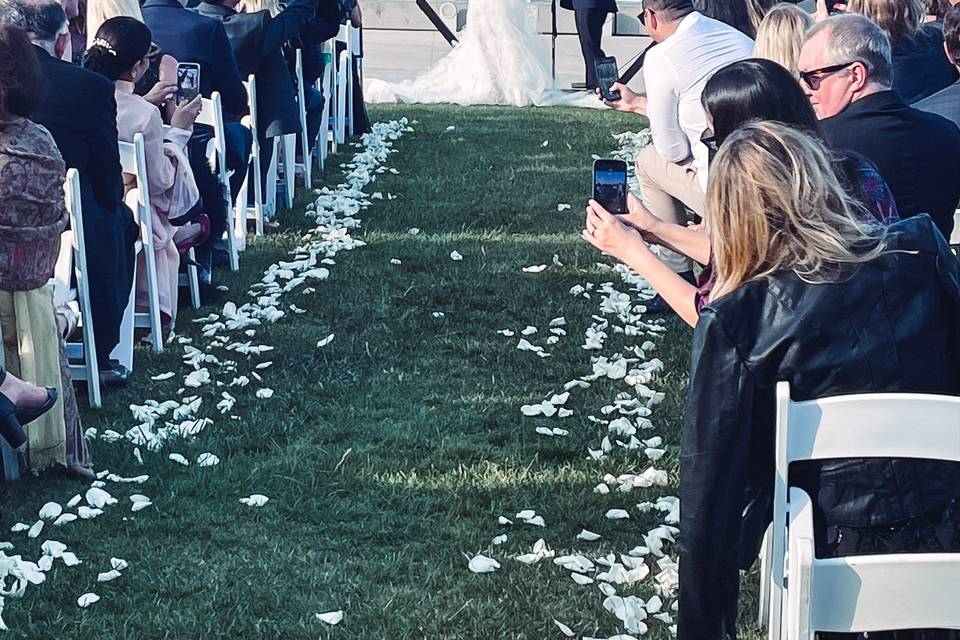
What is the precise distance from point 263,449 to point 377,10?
20.0 metres

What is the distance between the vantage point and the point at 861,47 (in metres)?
4.66

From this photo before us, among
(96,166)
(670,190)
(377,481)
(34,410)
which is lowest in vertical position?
(377,481)

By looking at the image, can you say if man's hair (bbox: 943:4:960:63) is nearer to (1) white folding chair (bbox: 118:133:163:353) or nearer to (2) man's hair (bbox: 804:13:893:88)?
(2) man's hair (bbox: 804:13:893:88)

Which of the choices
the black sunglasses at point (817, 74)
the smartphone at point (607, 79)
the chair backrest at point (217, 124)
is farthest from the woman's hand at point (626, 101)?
the black sunglasses at point (817, 74)

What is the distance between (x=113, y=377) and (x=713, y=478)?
375 cm

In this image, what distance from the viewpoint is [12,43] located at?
495 cm

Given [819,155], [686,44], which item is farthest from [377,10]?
[819,155]

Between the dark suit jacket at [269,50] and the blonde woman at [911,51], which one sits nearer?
the blonde woman at [911,51]

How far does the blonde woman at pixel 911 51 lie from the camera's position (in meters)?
6.65

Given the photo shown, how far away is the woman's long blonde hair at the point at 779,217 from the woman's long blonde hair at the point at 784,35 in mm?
2940

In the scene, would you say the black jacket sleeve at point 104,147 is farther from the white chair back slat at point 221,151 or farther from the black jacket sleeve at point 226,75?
the black jacket sleeve at point 226,75

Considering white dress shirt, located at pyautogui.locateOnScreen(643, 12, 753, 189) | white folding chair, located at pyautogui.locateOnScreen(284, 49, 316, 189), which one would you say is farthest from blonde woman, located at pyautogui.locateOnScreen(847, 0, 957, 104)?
white folding chair, located at pyautogui.locateOnScreen(284, 49, 316, 189)

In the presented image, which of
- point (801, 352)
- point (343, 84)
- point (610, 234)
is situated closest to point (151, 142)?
point (610, 234)

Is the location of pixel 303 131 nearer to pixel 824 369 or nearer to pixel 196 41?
pixel 196 41
